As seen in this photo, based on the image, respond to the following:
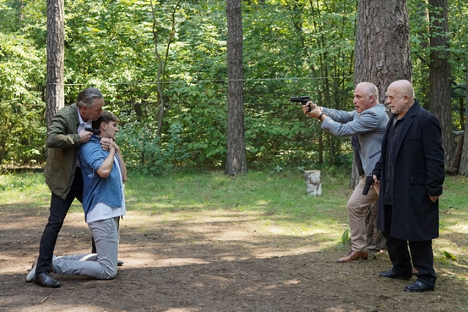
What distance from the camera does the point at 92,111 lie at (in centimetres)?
520

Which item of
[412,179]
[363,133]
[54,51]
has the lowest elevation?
[412,179]

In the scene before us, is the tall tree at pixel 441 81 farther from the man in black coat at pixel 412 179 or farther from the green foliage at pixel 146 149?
the man in black coat at pixel 412 179

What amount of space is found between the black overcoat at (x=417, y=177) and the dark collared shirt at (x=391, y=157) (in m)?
0.03

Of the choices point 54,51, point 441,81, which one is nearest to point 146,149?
point 54,51

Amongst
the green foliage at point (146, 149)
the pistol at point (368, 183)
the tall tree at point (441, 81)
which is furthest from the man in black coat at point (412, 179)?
the tall tree at point (441, 81)

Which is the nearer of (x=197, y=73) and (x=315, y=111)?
(x=315, y=111)

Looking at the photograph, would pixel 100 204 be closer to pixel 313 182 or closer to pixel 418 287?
pixel 418 287

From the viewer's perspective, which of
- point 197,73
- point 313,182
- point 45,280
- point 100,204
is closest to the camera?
point 45,280

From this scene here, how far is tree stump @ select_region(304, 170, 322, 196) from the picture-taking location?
11691 mm

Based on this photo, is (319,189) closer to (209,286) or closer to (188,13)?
(209,286)

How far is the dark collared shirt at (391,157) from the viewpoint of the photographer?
4.99 metres

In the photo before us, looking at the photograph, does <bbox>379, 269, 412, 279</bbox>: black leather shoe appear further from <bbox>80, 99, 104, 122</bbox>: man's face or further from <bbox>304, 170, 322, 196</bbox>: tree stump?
<bbox>304, 170, 322, 196</bbox>: tree stump

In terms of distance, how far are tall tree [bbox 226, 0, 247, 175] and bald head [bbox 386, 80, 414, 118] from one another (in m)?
9.64

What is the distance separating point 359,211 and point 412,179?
3.17 ft
